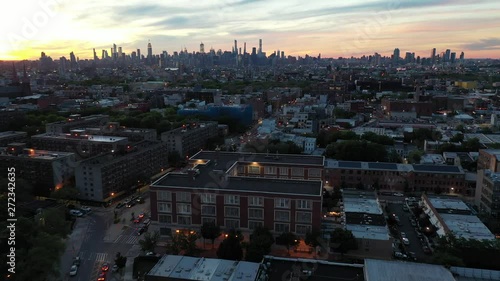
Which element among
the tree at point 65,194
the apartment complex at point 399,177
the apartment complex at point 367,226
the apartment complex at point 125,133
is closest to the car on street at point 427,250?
the apartment complex at point 367,226

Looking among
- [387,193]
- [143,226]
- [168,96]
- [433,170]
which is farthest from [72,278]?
[168,96]

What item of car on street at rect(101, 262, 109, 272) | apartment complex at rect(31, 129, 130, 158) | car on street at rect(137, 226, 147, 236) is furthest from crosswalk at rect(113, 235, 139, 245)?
apartment complex at rect(31, 129, 130, 158)

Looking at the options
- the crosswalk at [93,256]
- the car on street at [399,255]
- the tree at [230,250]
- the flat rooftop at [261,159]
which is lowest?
the crosswalk at [93,256]

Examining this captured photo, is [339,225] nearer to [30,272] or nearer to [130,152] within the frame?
[30,272]

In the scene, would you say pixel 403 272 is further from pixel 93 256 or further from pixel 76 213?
pixel 76 213

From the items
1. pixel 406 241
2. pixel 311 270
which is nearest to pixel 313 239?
pixel 311 270

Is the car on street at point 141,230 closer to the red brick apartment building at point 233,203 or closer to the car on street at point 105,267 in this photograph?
the red brick apartment building at point 233,203
